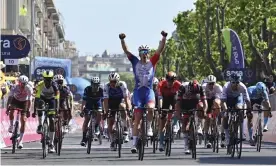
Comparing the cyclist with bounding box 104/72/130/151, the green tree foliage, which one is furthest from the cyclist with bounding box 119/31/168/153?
the green tree foliage

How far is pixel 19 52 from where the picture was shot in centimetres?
4159

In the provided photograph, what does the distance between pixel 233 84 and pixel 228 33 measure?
91.0 feet

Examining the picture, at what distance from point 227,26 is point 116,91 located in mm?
39912

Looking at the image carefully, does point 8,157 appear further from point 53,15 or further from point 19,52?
point 53,15

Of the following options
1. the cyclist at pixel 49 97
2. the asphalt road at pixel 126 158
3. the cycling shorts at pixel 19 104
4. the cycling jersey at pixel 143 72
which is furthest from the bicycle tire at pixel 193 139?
the cycling shorts at pixel 19 104

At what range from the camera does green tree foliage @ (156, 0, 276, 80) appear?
50.7 metres

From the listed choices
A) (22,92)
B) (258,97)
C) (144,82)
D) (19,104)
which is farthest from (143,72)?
(258,97)

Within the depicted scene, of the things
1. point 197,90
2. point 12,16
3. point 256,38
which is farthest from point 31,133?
point 12,16

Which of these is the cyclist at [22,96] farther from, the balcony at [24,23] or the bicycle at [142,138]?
the balcony at [24,23]

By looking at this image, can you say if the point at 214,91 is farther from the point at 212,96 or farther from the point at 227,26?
the point at 227,26

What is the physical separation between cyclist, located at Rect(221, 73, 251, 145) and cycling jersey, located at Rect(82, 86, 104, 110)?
3.33 meters

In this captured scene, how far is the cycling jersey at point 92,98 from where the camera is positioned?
972 inches

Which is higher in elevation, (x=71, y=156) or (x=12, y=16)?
(x=12, y=16)

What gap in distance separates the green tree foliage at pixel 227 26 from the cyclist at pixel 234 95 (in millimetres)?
25105
